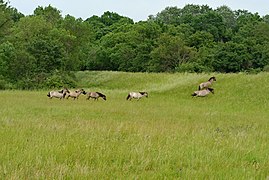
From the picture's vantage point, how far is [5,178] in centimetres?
499

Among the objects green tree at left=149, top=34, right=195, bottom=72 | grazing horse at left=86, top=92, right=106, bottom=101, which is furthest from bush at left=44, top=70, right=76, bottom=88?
green tree at left=149, top=34, right=195, bottom=72

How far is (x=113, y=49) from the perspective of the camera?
3073 inches

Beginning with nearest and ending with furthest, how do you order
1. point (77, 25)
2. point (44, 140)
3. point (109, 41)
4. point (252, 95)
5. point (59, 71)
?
point (44, 140)
point (252, 95)
point (59, 71)
point (77, 25)
point (109, 41)

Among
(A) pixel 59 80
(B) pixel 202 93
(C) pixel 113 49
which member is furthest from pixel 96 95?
(C) pixel 113 49

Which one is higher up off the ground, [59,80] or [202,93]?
[202,93]

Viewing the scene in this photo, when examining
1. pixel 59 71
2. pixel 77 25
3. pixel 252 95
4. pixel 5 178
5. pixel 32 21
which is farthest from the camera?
pixel 77 25

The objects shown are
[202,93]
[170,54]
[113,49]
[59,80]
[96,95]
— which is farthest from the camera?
[113,49]

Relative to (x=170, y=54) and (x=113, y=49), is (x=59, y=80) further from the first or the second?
(x=113, y=49)

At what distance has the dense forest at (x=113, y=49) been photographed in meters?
49.3

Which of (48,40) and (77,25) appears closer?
(48,40)

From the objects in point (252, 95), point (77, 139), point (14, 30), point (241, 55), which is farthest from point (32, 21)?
point (77, 139)

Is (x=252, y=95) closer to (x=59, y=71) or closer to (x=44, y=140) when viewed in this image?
(x=44, y=140)

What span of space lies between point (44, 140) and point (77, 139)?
0.77 meters

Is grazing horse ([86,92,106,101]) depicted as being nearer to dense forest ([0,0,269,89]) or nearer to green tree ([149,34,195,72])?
dense forest ([0,0,269,89])
